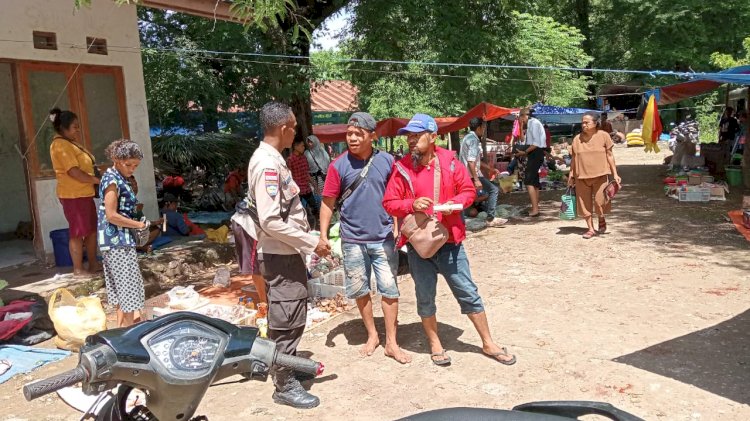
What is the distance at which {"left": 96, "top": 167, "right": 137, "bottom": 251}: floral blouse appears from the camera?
446 centimetres

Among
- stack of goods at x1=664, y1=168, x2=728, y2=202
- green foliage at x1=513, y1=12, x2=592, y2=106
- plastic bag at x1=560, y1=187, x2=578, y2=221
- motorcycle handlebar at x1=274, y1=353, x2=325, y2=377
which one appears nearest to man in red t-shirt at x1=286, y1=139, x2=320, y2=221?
plastic bag at x1=560, y1=187, x2=578, y2=221

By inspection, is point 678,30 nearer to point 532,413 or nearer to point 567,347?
point 567,347

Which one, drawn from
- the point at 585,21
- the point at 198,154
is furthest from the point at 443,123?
the point at 585,21

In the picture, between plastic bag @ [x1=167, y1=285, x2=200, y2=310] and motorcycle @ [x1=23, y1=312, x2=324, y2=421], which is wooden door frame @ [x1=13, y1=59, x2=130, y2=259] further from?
motorcycle @ [x1=23, y1=312, x2=324, y2=421]

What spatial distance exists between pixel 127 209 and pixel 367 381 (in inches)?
90.0

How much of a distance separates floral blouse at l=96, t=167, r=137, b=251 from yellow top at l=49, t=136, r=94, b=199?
5.38 ft

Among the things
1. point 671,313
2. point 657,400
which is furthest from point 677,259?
point 657,400

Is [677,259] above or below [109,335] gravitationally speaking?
below

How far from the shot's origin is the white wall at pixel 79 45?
6.58 m

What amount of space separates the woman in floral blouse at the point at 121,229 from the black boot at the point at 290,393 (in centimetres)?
158

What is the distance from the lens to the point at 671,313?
5.11 metres

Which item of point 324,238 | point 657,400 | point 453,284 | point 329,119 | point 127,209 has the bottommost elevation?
point 657,400

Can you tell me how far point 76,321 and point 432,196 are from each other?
10.4ft

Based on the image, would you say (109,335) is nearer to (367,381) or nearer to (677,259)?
(367,381)
